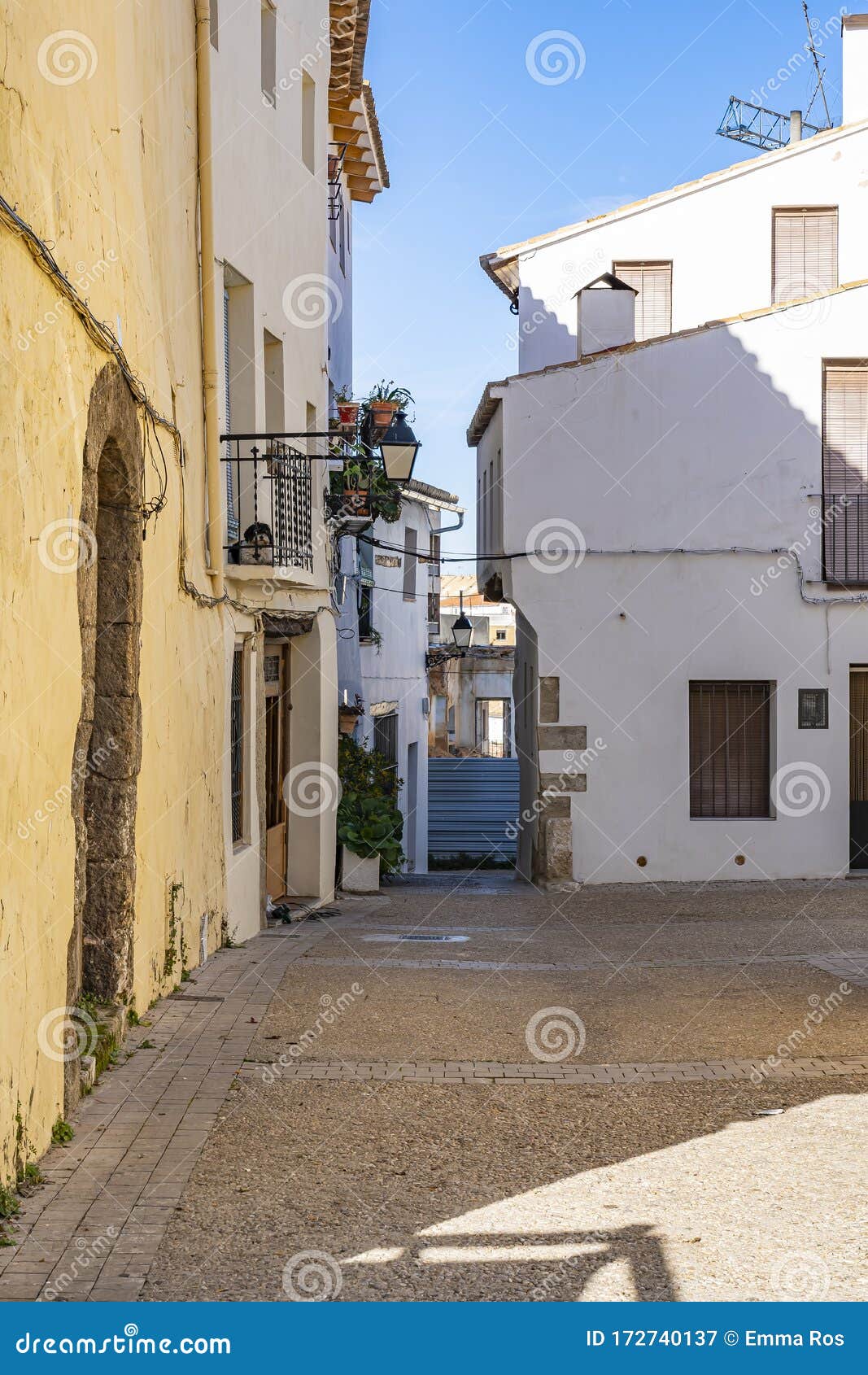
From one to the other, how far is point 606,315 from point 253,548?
7.23 m

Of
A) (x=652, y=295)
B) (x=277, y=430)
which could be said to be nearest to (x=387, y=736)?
(x=652, y=295)

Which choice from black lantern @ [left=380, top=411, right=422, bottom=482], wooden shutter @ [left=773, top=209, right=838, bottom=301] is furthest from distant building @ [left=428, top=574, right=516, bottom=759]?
black lantern @ [left=380, top=411, right=422, bottom=482]

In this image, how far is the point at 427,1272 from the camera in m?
4.25

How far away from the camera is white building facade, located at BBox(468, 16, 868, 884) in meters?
14.5

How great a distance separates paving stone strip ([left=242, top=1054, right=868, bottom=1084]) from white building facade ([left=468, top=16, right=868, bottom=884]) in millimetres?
7587

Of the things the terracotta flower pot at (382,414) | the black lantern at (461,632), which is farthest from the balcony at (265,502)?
the black lantern at (461,632)

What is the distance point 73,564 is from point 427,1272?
3043 millimetres

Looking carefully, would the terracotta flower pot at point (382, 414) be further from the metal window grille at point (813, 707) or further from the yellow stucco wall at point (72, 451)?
the metal window grille at point (813, 707)

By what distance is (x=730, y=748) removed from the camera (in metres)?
14.7

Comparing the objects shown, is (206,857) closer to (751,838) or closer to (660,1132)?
(660,1132)

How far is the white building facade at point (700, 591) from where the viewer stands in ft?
47.7

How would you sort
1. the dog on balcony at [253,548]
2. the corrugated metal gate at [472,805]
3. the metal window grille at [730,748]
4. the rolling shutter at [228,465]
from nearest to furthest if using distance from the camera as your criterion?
the dog on balcony at [253,548] → the rolling shutter at [228,465] → the metal window grille at [730,748] → the corrugated metal gate at [472,805]

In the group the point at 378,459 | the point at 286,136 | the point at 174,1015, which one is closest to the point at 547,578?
the point at 378,459

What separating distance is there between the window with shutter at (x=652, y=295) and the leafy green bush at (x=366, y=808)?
692 cm
